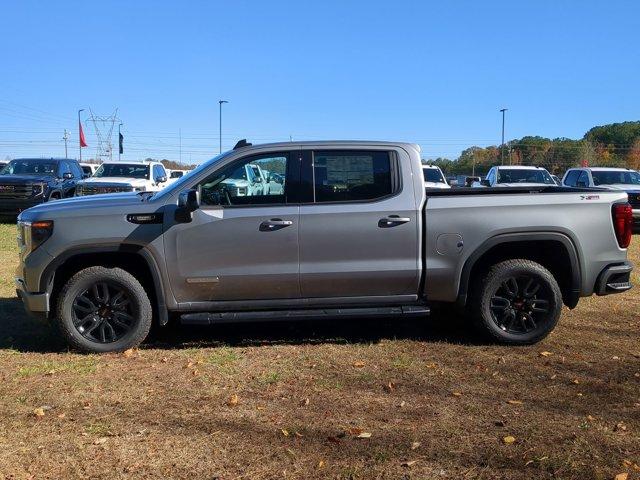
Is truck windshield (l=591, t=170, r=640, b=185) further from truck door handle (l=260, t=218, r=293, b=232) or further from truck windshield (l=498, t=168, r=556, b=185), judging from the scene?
truck door handle (l=260, t=218, r=293, b=232)

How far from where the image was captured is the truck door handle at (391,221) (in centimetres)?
552

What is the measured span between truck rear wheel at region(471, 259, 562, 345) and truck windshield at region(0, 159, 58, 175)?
50.7 feet

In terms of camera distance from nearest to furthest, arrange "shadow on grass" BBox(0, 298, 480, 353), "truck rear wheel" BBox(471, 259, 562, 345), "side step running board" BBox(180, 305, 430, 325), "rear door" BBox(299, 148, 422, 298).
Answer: "side step running board" BBox(180, 305, 430, 325)
"rear door" BBox(299, 148, 422, 298)
"truck rear wheel" BBox(471, 259, 562, 345)
"shadow on grass" BBox(0, 298, 480, 353)

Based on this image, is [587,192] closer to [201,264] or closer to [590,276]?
[590,276]

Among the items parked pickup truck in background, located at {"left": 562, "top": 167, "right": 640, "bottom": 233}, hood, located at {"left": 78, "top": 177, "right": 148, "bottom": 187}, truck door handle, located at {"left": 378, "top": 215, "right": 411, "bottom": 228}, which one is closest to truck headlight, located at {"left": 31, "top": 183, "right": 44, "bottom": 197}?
hood, located at {"left": 78, "top": 177, "right": 148, "bottom": 187}

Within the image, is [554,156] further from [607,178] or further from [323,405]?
[323,405]

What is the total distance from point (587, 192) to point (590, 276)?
78 cm

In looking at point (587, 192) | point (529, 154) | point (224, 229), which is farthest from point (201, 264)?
point (529, 154)

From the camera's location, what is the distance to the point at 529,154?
190 feet

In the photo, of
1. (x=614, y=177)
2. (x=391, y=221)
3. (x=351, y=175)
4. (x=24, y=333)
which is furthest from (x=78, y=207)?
(x=614, y=177)

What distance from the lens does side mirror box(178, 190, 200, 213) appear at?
527cm

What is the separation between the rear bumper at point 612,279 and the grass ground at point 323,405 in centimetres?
56

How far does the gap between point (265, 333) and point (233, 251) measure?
1.27 meters

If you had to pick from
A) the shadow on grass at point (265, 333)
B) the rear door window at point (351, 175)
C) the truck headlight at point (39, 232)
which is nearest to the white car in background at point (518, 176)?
the shadow on grass at point (265, 333)
